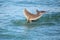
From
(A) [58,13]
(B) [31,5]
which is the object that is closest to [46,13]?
(A) [58,13]

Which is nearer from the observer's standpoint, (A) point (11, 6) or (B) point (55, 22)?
(B) point (55, 22)

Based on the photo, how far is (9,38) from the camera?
419 inches

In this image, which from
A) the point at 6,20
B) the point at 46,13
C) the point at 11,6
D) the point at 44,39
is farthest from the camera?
the point at 11,6

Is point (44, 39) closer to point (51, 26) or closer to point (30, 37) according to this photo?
point (30, 37)

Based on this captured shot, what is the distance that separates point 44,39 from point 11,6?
482 centimetres

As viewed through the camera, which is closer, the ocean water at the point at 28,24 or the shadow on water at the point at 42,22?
the ocean water at the point at 28,24

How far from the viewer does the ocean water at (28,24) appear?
35.7 feet

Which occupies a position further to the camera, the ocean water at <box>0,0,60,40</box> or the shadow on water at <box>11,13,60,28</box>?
the shadow on water at <box>11,13,60,28</box>

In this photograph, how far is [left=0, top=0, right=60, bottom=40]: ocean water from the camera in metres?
10.9

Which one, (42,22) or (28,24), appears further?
(42,22)

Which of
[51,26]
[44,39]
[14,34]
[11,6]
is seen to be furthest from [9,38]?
[11,6]

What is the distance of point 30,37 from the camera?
35.3 ft

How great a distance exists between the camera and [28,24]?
12031 millimetres

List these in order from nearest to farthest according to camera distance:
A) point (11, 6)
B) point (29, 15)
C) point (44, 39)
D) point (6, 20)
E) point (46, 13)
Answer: point (44, 39)
point (29, 15)
point (6, 20)
point (46, 13)
point (11, 6)
